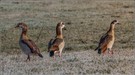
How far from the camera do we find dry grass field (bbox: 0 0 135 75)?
1402 cm

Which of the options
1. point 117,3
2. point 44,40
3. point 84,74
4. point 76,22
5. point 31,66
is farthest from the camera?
point 117,3

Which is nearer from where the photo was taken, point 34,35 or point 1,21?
point 34,35

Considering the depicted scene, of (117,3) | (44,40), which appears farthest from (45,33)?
(117,3)

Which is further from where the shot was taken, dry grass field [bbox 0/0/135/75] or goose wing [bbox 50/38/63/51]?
goose wing [bbox 50/38/63/51]

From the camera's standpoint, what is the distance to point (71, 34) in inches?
926

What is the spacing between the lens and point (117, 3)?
39.2 m

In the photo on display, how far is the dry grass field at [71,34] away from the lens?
14.0 meters

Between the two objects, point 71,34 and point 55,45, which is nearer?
point 55,45

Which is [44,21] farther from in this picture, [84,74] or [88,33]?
[84,74]

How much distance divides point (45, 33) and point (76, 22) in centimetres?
453

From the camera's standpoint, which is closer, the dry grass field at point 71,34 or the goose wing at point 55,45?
the dry grass field at point 71,34

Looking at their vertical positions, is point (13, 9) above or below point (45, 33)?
below

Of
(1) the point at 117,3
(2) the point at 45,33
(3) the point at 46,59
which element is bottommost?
(1) the point at 117,3

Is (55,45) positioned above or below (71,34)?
above
